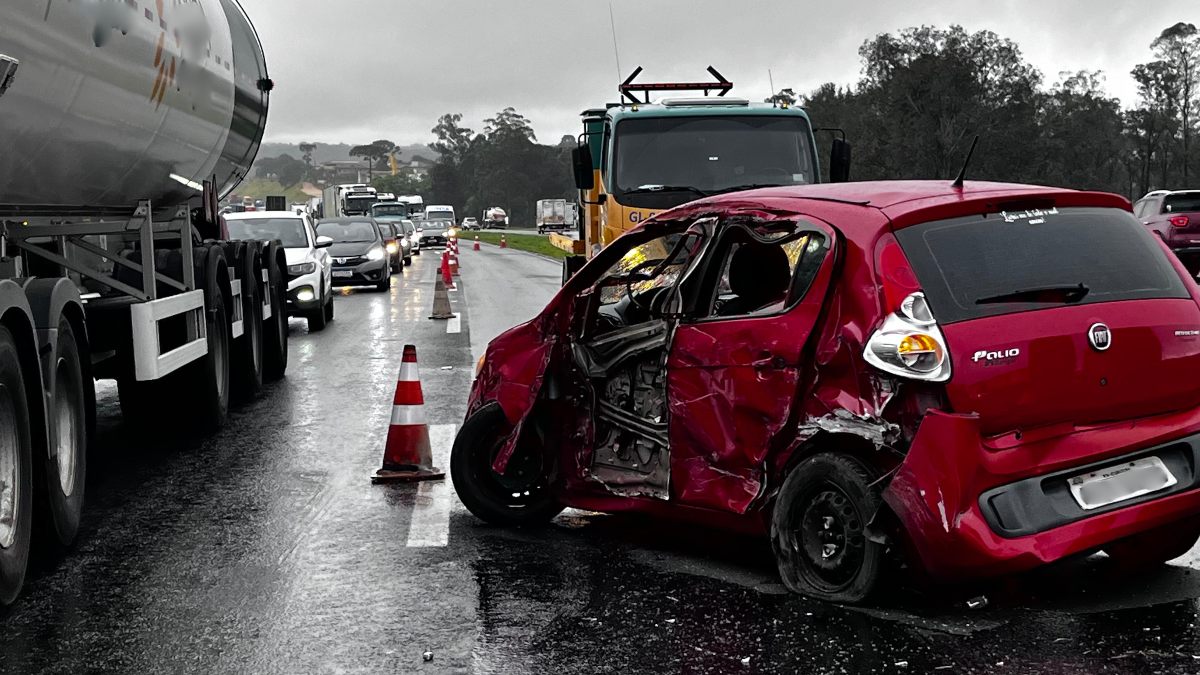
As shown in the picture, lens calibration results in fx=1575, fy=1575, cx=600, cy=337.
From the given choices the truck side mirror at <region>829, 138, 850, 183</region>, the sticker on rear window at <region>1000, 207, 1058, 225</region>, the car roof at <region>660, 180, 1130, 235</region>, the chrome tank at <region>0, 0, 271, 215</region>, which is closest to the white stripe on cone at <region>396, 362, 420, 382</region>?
the chrome tank at <region>0, 0, 271, 215</region>

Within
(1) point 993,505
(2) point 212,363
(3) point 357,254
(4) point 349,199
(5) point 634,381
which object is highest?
(5) point 634,381

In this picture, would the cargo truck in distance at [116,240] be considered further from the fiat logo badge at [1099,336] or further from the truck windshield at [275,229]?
the truck windshield at [275,229]

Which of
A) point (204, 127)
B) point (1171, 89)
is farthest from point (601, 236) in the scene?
point (1171, 89)

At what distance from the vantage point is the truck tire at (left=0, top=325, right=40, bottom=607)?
6.37 meters

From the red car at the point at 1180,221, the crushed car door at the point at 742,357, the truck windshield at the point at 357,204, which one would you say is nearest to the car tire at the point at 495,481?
the crushed car door at the point at 742,357

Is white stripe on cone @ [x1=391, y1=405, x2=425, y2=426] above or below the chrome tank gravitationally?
below

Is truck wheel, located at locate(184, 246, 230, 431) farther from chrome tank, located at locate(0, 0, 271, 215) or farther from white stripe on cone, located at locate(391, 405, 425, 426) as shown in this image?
white stripe on cone, located at locate(391, 405, 425, 426)

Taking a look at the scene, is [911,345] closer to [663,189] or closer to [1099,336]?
[1099,336]

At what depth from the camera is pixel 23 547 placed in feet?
21.3

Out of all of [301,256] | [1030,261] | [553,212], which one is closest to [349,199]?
[553,212]

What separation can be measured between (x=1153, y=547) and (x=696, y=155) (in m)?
10.2

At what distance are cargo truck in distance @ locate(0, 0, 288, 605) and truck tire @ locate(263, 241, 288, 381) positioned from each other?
2 centimetres

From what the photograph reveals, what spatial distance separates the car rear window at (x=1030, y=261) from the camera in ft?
18.8

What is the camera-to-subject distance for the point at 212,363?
11781 mm
